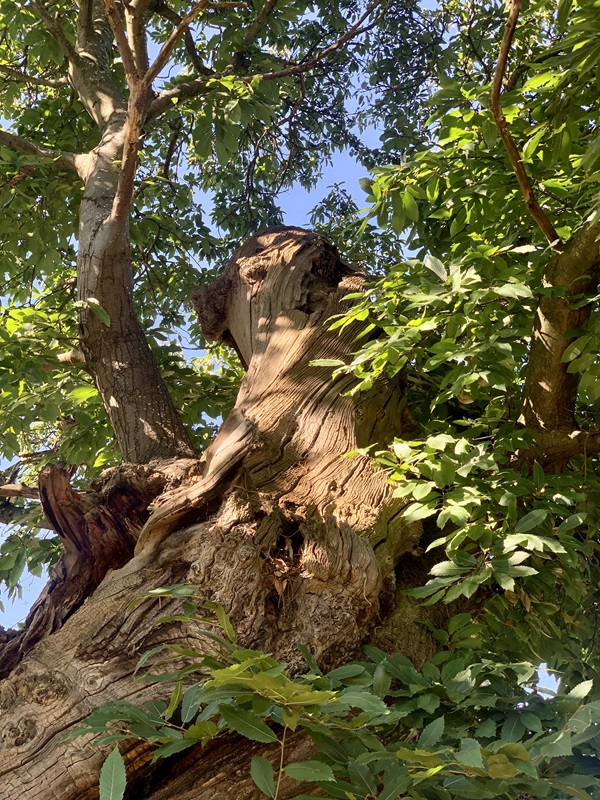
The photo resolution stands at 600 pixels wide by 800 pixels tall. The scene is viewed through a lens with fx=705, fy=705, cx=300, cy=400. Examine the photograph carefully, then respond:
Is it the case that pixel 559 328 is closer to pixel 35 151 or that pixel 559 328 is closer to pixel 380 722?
pixel 380 722

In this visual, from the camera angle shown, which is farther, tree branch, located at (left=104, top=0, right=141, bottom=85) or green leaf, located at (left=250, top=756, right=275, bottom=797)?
tree branch, located at (left=104, top=0, right=141, bottom=85)

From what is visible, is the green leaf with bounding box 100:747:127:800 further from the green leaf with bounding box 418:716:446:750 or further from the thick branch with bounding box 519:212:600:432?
the thick branch with bounding box 519:212:600:432

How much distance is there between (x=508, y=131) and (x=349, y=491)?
116cm

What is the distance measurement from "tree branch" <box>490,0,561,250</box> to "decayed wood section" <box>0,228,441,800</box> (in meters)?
Result: 0.88

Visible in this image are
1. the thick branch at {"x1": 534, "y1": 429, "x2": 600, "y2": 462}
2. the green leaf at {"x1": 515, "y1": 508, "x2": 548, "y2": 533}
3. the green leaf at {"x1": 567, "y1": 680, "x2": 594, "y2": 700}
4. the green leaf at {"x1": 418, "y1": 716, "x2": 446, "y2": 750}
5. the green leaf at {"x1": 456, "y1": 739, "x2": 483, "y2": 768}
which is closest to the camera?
the green leaf at {"x1": 456, "y1": 739, "x2": 483, "y2": 768}

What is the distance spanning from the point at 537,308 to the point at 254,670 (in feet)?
4.67

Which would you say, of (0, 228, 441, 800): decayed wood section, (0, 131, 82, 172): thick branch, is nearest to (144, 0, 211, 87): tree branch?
(0, 228, 441, 800): decayed wood section

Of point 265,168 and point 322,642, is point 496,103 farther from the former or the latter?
point 265,168

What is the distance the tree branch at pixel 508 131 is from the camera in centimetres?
168

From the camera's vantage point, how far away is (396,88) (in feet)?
20.6

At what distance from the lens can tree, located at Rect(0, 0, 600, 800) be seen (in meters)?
1.54

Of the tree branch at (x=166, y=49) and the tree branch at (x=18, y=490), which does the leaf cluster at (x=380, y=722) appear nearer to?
the tree branch at (x=18, y=490)

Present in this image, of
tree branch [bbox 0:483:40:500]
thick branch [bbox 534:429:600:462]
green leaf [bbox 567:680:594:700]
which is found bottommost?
green leaf [bbox 567:680:594:700]

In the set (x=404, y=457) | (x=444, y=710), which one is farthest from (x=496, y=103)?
(x=444, y=710)
